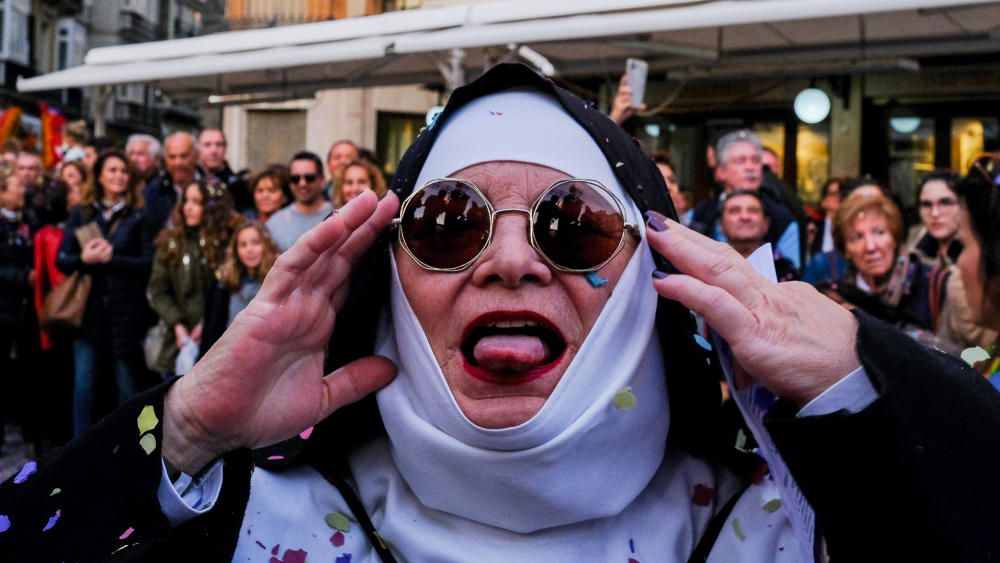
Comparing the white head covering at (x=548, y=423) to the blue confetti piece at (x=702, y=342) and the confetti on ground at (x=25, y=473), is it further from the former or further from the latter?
the confetti on ground at (x=25, y=473)

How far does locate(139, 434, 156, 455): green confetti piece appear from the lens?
174cm

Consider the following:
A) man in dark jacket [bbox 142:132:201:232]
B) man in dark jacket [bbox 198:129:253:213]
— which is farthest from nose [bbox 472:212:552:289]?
man in dark jacket [bbox 198:129:253:213]

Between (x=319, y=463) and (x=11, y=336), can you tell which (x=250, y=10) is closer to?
(x=11, y=336)

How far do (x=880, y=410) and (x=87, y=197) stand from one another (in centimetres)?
652

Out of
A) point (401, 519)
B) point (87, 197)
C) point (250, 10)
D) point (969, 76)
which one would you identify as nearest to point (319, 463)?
point (401, 519)

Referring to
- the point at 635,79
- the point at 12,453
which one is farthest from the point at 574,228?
the point at 12,453

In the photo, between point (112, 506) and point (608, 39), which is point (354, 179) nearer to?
point (608, 39)

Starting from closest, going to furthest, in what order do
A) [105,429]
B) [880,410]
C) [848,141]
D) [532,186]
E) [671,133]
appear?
[880,410]
[105,429]
[532,186]
[848,141]
[671,133]

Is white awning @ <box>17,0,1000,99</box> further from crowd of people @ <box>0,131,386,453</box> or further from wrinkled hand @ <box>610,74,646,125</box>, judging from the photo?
crowd of people @ <box>0,131,386,453</box>

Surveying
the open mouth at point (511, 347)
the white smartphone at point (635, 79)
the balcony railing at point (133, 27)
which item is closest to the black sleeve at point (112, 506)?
the open mouth at point (511, 347)

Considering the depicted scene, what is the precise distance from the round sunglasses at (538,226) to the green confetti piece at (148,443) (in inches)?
21.6

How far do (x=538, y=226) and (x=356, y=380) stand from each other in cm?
45

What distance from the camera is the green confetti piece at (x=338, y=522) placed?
1.90 meters

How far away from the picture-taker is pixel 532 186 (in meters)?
1.92
